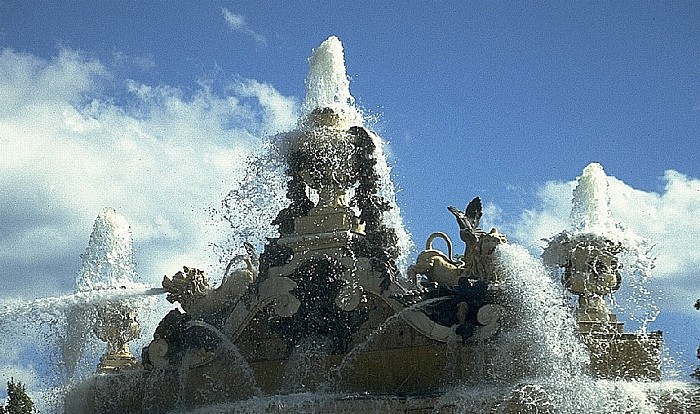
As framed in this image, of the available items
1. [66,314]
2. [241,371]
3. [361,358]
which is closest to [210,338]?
[241,371]

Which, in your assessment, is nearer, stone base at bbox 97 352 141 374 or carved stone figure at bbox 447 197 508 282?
carved stone figure at bbox 447 197 508 282

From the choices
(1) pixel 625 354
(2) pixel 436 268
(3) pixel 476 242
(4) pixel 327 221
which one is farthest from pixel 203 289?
(1) pixel 625 354

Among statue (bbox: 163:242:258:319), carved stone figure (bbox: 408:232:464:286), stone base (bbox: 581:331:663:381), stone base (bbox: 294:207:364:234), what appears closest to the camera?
stone base (bbox: 581:331:663:381)

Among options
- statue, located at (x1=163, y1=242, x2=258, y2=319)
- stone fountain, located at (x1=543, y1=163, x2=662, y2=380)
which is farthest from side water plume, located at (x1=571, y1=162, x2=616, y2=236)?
statue, located at (x1=163, y1=242, x2=258, y2=319)

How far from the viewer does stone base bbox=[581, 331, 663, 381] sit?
19.8 meters

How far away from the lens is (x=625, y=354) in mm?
20016

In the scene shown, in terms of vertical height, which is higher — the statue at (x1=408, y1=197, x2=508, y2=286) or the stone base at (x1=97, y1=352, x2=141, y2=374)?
the statue at (x1=408, y1=197, x2=508, y2=286)

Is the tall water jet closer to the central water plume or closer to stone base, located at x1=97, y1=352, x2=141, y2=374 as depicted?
stone base, located at x1=97, y1=352, x2=141, y2=374

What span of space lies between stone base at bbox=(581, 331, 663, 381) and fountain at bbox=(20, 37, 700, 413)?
22 millimetres

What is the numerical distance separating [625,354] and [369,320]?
167 inches

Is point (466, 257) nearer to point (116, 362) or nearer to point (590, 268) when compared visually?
point (590, 268)

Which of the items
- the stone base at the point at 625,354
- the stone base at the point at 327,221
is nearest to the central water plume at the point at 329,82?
the stone base at the point at 327,221

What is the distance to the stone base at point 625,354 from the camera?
19828 mm

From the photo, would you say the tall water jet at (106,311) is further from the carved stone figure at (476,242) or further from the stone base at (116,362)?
the carved stone figure at (476,242)
